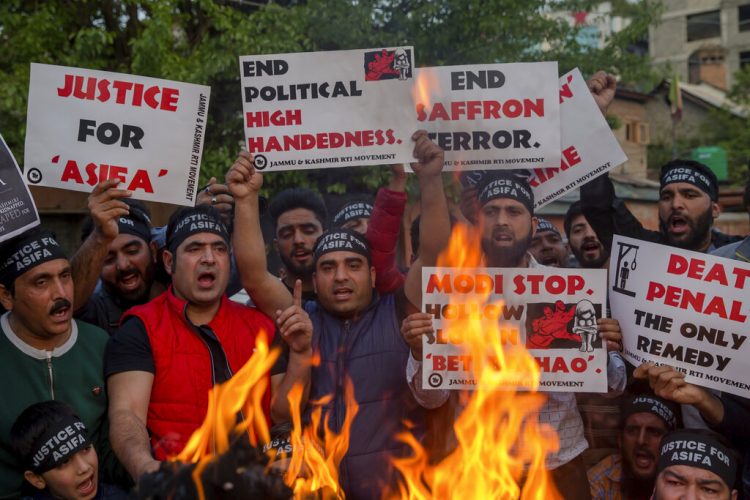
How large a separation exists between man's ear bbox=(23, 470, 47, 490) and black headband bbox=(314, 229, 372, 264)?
169cm

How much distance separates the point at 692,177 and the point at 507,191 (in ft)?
3.72

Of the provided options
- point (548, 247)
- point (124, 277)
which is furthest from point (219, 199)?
point (548, 247)

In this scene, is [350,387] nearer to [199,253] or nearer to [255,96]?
[199,253]

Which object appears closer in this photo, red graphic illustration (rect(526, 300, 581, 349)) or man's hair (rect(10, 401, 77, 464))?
man's hair (rect(10, 401, 77, 464))

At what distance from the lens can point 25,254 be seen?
4.12 meters

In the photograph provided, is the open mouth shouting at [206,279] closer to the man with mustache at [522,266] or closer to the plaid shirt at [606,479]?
the man with mustache at [522,266]

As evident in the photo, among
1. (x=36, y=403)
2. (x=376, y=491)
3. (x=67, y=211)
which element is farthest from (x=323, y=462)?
(x=67, y=211)

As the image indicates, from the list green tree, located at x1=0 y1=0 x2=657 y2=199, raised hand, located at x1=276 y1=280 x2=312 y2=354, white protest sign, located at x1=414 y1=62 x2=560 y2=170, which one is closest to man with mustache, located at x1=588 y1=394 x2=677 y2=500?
white protest sign, located at x1=414 y1=62 x2=560 y2=170

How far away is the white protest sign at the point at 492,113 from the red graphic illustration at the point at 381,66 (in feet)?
0.64

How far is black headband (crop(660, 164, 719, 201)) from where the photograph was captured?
16.2 ft

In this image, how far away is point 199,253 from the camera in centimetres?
425

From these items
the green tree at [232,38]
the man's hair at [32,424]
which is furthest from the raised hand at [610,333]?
the green tree at [232,38]

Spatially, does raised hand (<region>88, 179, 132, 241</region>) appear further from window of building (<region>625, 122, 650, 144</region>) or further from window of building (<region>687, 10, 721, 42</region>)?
window of building (<region>687, 10, 721, 42</region>)

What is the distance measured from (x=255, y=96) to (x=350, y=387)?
1739 millimetres
